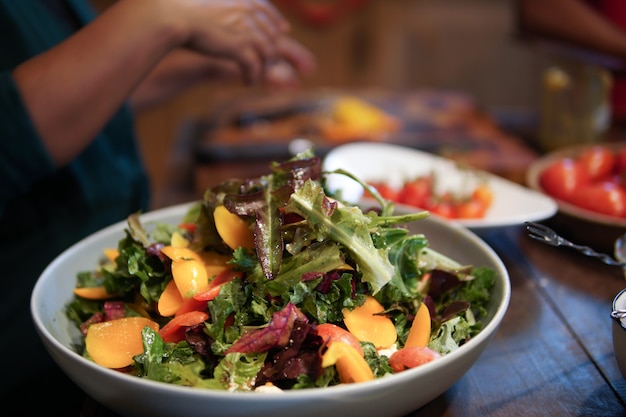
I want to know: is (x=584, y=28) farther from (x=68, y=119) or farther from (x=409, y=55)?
(x=409, y=55)

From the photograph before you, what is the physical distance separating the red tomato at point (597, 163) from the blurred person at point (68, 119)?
3.04ft

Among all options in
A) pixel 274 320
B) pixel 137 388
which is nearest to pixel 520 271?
pixel 274 320

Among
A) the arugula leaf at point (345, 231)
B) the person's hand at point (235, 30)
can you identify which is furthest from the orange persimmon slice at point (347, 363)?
the person's hand at point (235, 30)

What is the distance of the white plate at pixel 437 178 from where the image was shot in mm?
1377

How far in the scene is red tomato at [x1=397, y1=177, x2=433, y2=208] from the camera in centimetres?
151

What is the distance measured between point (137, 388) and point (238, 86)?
13.1ft

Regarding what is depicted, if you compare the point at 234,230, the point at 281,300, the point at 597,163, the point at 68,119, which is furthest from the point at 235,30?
the point at 597,163

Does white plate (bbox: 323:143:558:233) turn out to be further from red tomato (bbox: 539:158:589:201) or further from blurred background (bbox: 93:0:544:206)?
blurred background (bbox: 93:0:544:206)

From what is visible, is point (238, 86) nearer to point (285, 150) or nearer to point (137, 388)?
point (285, 150)

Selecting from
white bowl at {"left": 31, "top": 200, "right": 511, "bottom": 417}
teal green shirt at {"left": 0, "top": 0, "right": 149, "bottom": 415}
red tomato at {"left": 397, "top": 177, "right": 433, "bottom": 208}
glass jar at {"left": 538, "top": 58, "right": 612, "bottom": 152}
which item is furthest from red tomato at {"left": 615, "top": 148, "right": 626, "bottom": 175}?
teal green shirt at {"left": 0, "top": 0, "right": 149, "bottom": 415}

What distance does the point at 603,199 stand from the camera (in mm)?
1400

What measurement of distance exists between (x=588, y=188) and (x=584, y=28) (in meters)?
0.92

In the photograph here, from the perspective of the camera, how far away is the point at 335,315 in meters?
0.88

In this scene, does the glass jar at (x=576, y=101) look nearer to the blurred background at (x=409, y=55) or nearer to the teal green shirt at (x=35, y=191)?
the teal green shirt at (x=35, y=191)
